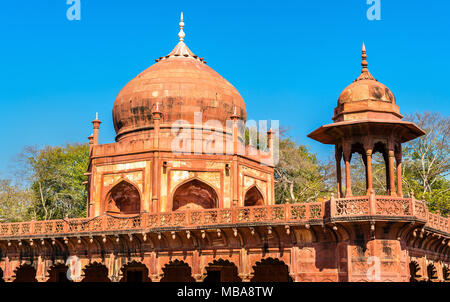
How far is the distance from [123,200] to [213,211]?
7.47 meters

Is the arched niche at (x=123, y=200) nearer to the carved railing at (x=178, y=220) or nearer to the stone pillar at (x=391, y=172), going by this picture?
the carved railing at (x=178, y=220)

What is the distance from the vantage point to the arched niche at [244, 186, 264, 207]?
3241cm

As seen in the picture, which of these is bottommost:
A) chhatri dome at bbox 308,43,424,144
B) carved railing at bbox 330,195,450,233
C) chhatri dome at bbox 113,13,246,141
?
carved railing at bbox 330,195,450,233

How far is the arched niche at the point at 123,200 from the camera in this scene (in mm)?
31172

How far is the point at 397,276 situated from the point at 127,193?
561 inches

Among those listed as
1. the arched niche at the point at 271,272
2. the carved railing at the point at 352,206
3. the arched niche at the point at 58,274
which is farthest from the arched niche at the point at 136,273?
the carved railing at the point at 352,206

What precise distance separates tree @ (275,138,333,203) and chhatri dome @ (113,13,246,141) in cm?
1144

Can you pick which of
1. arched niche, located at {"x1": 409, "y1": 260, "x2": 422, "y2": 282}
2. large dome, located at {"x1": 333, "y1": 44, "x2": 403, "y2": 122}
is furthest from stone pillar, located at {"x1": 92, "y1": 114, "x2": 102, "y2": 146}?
arched niche, located at {"x1": 409, "y1": 260, "x2": 422, "y2": 282}

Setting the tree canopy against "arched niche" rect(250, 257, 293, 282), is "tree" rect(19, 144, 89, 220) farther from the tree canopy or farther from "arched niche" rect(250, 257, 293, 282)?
"arched niche" rect(250, 257, 293, 282)

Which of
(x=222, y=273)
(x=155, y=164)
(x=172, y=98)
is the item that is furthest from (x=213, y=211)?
(x=172, y=98)

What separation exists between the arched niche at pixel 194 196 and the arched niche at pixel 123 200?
186cm

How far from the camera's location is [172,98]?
1281 inches

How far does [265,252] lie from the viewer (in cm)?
2506
